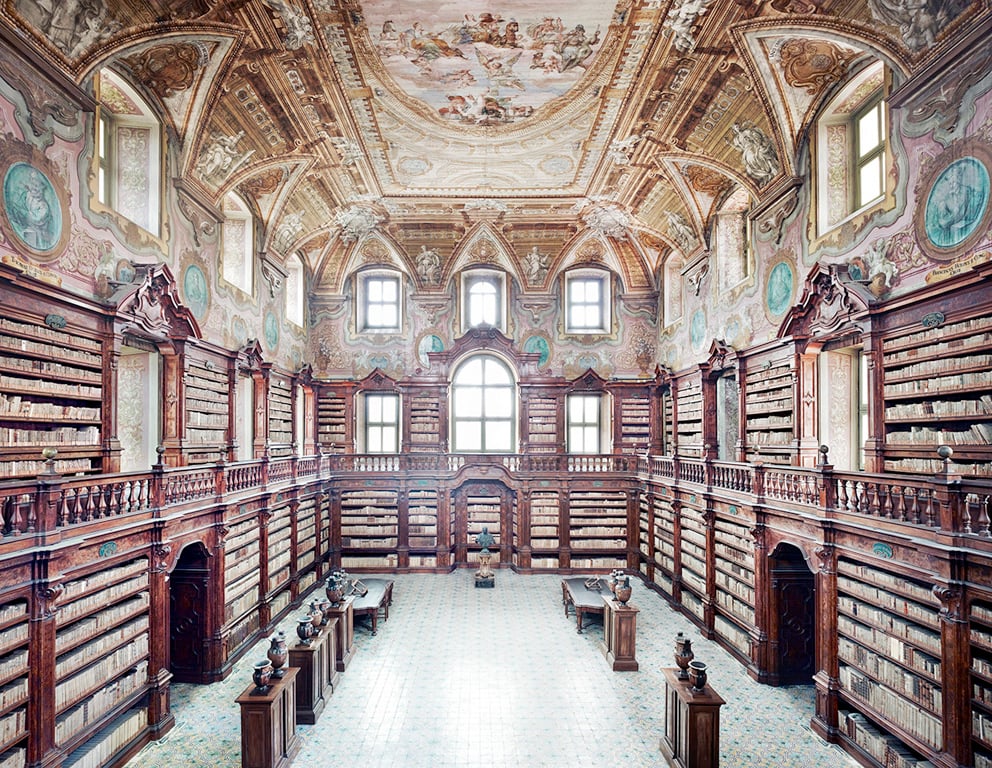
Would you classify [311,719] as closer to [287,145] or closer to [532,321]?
[287,145]

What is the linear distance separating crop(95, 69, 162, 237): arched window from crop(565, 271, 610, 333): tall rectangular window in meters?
10.7

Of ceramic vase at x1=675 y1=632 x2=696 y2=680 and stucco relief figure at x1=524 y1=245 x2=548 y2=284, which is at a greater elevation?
stucco relief figure at x1=524 y1=245 x2=548 y2=284

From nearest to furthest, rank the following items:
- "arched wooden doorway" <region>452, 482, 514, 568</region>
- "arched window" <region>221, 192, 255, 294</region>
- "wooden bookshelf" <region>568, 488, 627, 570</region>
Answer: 1. "arched window" <region>221, 192, 255, 294</region>
2. "wooden bookshelf" <region>568, 488, 627, 570</region>
3. "arched wooden doorway" <region>452, 482, 514, 568</region>

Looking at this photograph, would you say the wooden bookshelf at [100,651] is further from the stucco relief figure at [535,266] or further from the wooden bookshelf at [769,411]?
the stucco relief figure at [535,266]

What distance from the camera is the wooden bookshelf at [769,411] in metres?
9.48

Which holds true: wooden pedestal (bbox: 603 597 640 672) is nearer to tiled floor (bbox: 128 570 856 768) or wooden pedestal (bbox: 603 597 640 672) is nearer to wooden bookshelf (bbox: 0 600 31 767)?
tiled floor (bbox: 128 570 856 768)

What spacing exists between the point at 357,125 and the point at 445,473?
324 inches

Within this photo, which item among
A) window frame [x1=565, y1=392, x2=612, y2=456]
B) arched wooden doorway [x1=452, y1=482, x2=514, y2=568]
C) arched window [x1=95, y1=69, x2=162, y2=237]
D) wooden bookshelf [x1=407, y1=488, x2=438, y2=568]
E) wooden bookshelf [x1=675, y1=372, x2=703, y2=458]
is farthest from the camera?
window frame [x1=565, y1=392, x2=612, y2=456]

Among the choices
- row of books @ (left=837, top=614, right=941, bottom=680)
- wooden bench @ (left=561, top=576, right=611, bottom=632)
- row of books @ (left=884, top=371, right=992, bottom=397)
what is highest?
row of books @ (left=884, top=371, right=992, bottom=397)

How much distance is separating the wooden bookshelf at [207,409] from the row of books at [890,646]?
374 inches

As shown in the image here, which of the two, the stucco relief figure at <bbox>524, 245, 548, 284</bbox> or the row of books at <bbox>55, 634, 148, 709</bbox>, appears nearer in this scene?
the row of books at <bbox>55, 634, 148, 709</bbox>

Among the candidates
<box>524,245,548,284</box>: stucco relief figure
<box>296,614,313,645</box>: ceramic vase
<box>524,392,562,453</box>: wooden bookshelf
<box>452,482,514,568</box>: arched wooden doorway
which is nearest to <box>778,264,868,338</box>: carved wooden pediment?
<box>524,392,562,453</box>: wooden bookshelf

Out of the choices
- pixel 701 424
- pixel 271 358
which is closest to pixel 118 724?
pixel 271 358

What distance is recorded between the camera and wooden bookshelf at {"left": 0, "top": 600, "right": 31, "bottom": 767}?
5.02 meters
